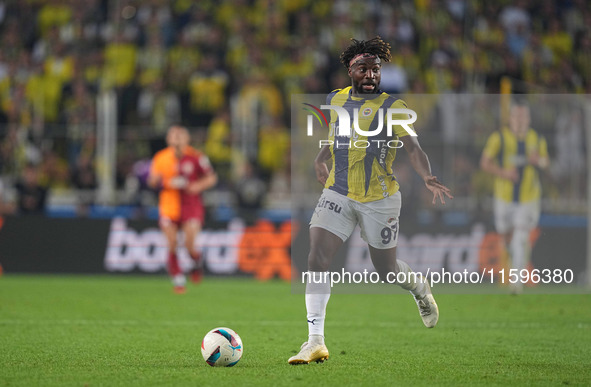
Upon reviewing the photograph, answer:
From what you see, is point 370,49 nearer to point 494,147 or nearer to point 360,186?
point 360,186

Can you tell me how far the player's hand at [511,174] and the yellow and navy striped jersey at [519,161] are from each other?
6cm

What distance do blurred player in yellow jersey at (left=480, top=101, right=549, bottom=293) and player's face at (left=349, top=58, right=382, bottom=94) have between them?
24.6 feet

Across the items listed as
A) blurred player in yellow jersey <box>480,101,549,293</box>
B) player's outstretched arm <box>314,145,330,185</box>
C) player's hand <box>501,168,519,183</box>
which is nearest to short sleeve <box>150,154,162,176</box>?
blurred player in yellow jersey <box>480,101,549,293</box>

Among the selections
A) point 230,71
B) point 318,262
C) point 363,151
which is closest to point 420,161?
Result: point 363,151

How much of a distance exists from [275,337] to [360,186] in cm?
234

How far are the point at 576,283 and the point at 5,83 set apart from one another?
11558 mm

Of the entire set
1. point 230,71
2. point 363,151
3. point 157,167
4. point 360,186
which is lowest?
point 157,167

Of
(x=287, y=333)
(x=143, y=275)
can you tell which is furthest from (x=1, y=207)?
(x=287, y=333)

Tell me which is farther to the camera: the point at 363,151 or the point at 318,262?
the point at 363,151

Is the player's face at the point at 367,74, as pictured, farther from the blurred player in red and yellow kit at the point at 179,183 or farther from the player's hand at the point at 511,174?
the blurred player in red and yellow kit at the point at 179,183

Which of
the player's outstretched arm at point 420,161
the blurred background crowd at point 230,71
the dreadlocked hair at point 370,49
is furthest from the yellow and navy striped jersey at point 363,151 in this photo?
the blurred background crowd at point 230,71

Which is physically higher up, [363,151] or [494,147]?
[363,151]

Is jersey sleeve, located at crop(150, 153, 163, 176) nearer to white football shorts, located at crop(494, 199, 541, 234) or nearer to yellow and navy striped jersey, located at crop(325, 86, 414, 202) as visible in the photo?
white football shorts, located at crop(494, 199, 541, 234)

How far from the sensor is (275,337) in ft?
29.0
